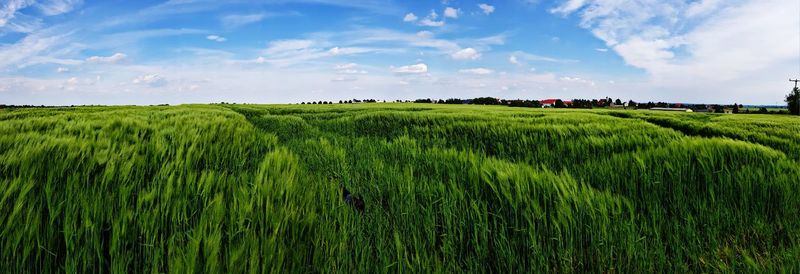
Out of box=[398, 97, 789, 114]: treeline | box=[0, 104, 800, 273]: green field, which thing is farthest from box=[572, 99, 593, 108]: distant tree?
box=[0, 104, 800, 273]: green field

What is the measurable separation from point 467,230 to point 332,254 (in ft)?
1.96

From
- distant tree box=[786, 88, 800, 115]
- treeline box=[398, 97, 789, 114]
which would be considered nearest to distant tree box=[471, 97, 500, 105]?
treeline box=[398, 97, 789, 114]

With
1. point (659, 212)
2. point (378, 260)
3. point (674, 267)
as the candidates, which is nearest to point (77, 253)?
point (378, 260)

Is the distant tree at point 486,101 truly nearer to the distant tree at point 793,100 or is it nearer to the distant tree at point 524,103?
the distant tree at point 524,103

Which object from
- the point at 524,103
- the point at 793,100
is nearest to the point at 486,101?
the point at 524,103

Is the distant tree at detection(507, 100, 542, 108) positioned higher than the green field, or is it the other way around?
the distant tree at detection(507, 100, 542, 108)

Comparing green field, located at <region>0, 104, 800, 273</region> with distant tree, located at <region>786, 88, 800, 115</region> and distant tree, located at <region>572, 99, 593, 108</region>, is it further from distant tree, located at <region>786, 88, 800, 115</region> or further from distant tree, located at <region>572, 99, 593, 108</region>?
distant tree, located at <region>786, 88, 800, 115</region>

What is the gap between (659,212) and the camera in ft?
5.43

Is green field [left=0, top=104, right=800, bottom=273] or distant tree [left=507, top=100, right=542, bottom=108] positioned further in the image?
distant tree [left=507, top=100, right=542, bottom=108]

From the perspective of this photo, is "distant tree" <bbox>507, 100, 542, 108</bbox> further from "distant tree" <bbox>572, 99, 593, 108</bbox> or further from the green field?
the green field

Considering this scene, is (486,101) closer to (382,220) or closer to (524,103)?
(524,103)

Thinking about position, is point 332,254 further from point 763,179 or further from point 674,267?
point 763,179

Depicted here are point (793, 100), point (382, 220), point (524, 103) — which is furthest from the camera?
point (793, 100)

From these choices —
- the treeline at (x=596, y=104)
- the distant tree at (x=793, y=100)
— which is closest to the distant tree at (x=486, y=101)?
the treeline at (x=596, y=104)
